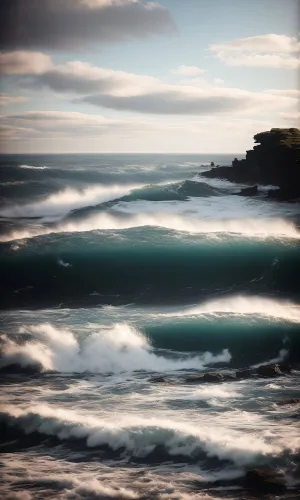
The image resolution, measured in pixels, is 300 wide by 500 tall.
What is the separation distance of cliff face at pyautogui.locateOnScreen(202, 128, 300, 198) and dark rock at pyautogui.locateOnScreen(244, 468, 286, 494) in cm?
1907

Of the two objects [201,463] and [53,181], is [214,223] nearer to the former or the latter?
[201,463]

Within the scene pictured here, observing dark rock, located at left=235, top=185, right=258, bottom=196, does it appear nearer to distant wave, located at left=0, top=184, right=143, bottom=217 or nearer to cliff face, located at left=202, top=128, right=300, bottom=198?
cliff face, located at left=202, top=128, right=300, bottom=198

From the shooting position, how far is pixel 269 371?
31.8 feet

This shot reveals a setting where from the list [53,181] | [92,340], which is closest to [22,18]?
[92,340]

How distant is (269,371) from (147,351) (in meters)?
2.70

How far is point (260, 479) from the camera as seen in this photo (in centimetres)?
600

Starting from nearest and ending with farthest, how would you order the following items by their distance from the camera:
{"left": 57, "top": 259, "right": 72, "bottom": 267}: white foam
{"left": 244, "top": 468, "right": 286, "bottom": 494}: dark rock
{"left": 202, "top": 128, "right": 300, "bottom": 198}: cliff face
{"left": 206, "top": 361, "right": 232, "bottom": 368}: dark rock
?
{"left": 244, "top": 468, "right": 286, "bottom": 494}: dark rock < {"left": 206, "top": 361, "right": 232, "bottom": 368}: dark rock < {"left": 57, "top": 259, "right": 72, "bottom": 267}: white foam < {"left": 202, "top": 128, "right": 300, "bottom": 198}: cliff face

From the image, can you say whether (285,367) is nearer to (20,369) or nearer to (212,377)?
(212,377)

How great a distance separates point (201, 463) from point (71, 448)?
1.94m

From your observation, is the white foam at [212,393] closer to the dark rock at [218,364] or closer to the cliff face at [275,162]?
the dark rock at [218,364]

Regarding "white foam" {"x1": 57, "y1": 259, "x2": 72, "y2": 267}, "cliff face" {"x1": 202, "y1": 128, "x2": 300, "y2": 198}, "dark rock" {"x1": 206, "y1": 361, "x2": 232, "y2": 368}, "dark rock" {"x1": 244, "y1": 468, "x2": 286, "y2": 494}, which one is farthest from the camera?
"cliff face" {"x1": 202, "y1": 128, "x2": 300, "y2": 198}

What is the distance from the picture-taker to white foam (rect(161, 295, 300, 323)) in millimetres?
12188

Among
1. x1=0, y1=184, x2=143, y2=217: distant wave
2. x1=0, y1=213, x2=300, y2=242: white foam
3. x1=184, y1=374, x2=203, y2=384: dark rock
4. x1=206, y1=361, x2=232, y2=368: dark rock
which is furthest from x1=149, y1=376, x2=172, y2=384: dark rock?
x1=0, y1=184, x2=143, y2=217: distant wave

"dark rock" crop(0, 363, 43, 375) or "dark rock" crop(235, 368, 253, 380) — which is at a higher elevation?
"dark rock" crop(0, 363, 43, 375)
